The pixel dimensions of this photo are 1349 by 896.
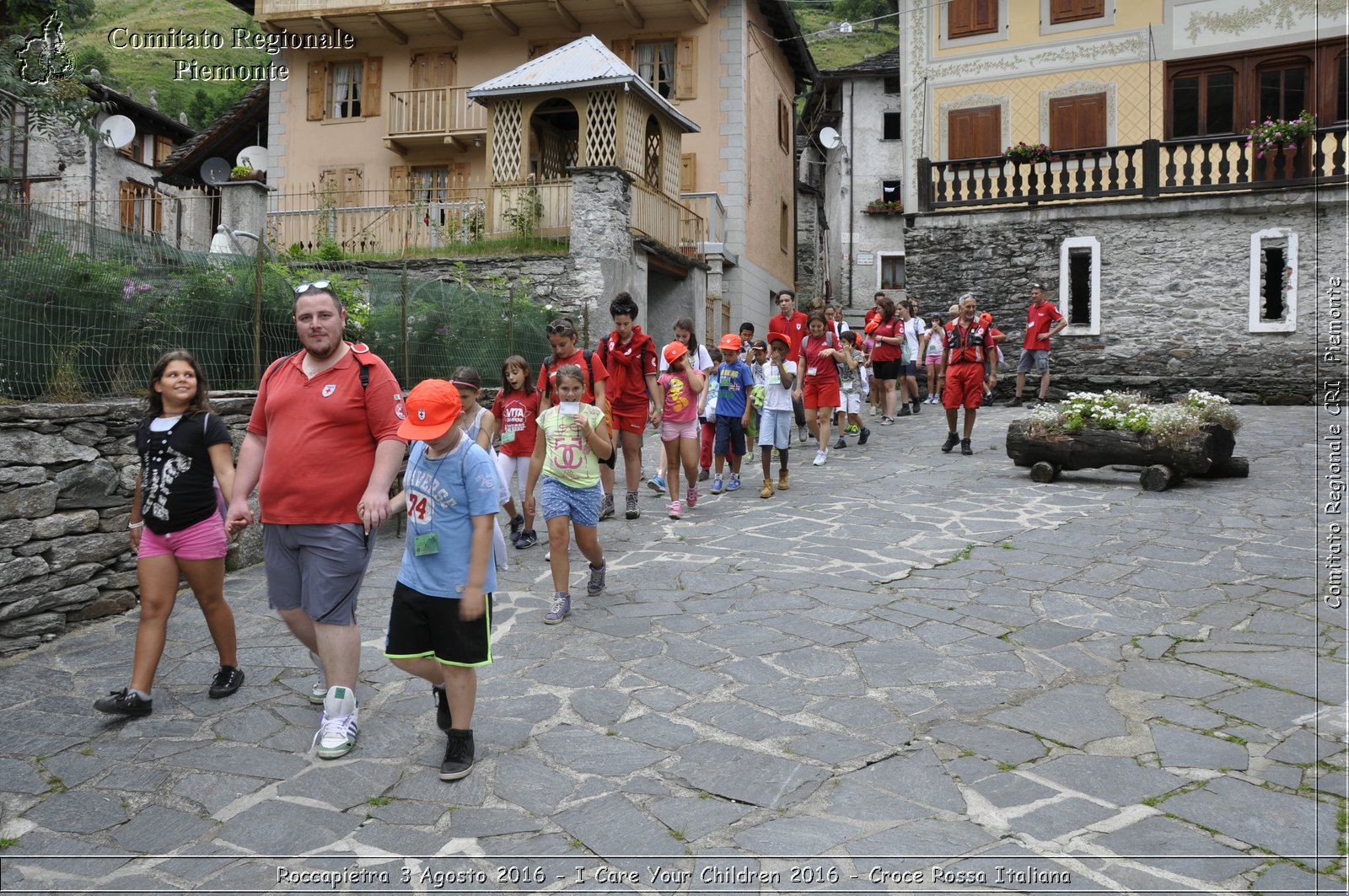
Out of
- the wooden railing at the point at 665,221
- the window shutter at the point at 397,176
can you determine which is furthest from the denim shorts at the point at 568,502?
the window shutter at the point at 397,176

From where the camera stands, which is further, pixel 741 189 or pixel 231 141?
pixel 231 141

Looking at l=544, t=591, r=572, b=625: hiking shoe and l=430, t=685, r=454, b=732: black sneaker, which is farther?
l=544, t=591, r=572, b=625: hiking shoe

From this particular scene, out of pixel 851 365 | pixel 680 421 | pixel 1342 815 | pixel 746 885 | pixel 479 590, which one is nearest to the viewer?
pixel 746 885

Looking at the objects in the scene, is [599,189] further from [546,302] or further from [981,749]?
[981,749]

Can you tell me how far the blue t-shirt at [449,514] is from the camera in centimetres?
437

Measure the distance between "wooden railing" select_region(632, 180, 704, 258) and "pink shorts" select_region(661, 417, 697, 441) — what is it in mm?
9455

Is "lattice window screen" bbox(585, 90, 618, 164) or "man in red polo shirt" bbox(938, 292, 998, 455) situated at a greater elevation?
"lattice window screen" bbox(585, 90, 618, 164)

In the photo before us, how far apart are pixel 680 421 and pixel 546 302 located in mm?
8455

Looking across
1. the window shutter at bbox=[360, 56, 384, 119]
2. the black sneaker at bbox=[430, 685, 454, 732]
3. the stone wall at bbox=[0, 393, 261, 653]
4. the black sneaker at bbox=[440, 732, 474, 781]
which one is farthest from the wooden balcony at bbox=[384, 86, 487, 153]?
the black sneaker at bbox=[440, 732, 474, 781]

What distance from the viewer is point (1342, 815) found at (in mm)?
3822

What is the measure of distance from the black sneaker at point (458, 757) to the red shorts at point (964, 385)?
9.53 metres

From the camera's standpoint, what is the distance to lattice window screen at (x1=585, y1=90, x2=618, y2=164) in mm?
19891

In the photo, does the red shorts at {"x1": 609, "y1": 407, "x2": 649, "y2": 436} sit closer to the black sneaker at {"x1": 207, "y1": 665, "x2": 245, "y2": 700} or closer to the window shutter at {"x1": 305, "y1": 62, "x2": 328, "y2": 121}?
the black sneaker at {"x1": 207, "y1": 665, "x2": 245, "y2": 700}

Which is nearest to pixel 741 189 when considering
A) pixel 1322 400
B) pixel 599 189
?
pixel 599 189
